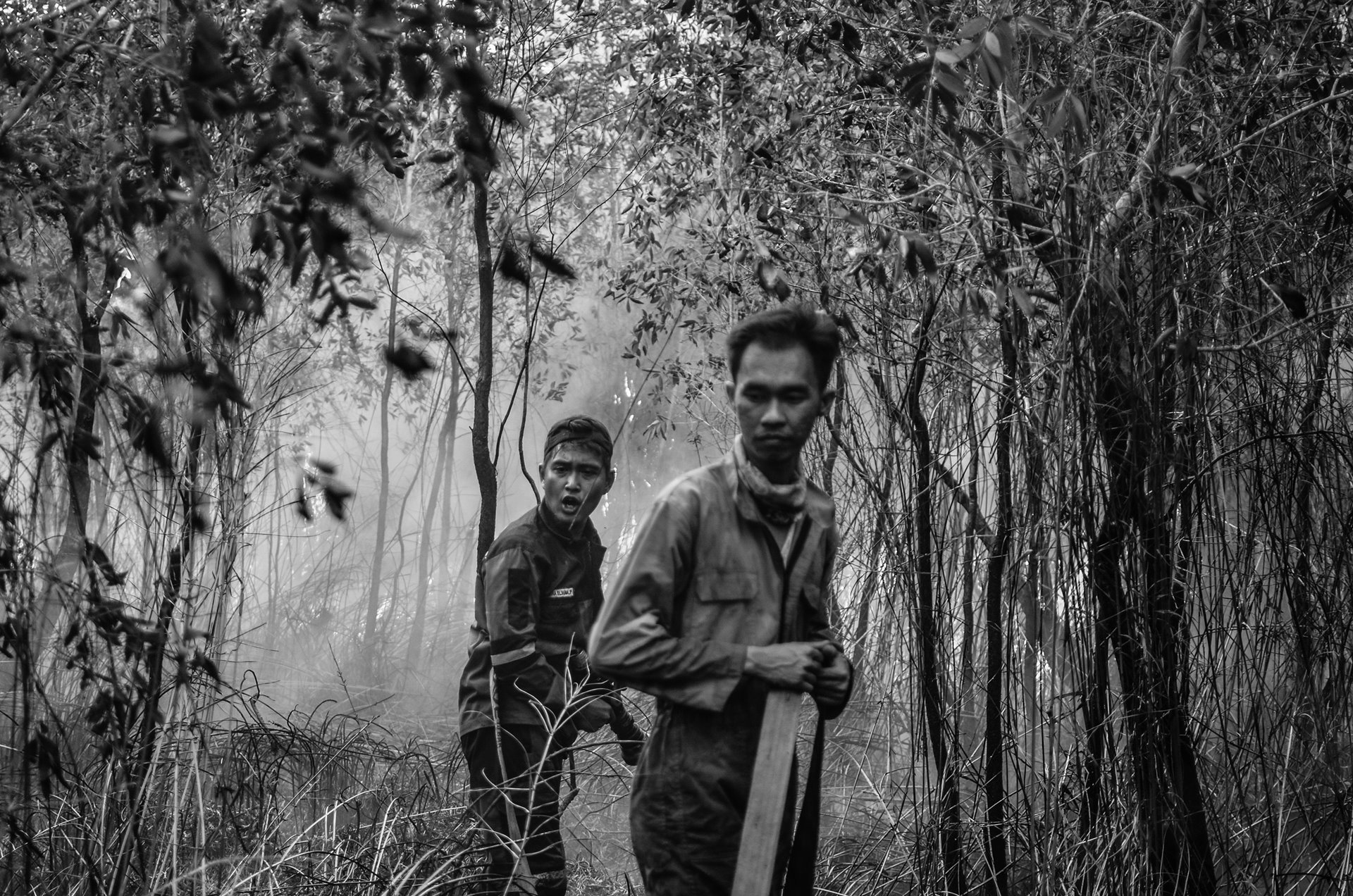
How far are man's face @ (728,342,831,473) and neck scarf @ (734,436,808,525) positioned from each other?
3 cm

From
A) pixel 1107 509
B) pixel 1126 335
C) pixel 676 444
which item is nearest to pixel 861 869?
pixel 1107 509

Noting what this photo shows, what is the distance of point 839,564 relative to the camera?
15.7 ft

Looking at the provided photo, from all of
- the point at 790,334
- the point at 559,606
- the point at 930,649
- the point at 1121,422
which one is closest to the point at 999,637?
the point at 930,649

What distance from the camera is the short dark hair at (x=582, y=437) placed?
15.9 ft

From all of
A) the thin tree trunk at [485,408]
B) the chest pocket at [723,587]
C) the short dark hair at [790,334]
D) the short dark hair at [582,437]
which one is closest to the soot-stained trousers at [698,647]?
the chest pocket at [723,587]

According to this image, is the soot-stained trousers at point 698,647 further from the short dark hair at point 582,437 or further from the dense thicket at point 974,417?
the short dark hair at point 582,437

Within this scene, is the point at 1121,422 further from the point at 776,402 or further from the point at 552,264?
the point at 552,264

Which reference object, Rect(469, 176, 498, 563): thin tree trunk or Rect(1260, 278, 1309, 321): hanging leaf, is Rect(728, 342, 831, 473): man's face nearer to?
Rect(1260, 278, 1309, 321): hanging leaf

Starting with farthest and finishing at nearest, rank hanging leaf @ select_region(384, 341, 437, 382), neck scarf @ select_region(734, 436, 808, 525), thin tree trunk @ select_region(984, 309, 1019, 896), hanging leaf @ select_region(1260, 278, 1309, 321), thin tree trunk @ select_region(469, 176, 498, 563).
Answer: thin tree trunk @ select_region(469, 176, 498, 563)
thin tree trunk @ select_region(984, 309, 1019, 896)
hanging leaf @ select_region(1260, 278, 1309, 321)
neck scarf @ select_region(734, 436, 808, 525)
hanging leaf @ select_region(384, 341, 437, 382)

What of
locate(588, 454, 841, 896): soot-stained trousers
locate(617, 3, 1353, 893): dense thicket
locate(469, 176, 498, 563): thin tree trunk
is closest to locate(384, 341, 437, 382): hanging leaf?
locate(588, 454, 841, 896): soot-stained trousers

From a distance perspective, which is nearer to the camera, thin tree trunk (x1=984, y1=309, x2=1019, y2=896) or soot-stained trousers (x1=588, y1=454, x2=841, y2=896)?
soot-stained trousers (x1=588, y1=454, x2=841, y2=896)

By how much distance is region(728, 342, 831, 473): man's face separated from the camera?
2740 mm

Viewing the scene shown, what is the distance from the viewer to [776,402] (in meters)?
2.75

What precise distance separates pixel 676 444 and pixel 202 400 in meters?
15.8
